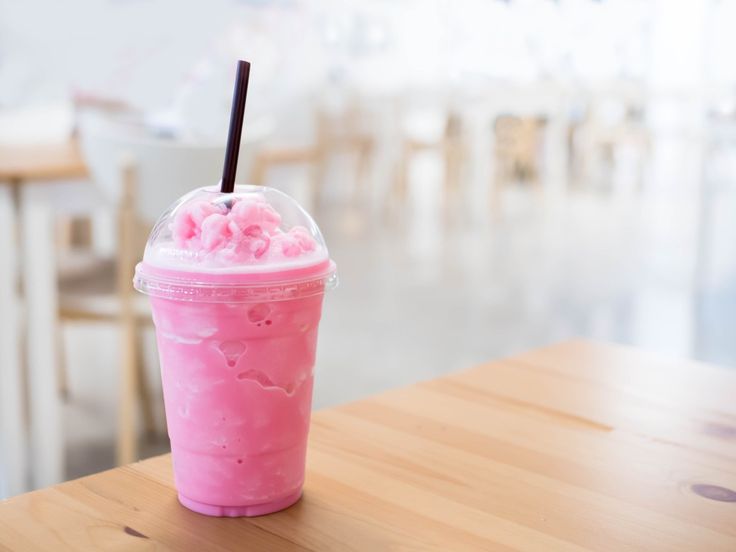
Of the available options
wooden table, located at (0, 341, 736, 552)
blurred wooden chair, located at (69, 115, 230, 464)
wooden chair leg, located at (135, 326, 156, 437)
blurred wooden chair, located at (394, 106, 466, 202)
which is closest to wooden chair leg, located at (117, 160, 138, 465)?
blurred wooden chair, located at (69, 115, 230, 464)

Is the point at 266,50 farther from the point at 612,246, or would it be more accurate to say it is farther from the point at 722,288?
the point at 722,288

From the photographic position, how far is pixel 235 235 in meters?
0.56

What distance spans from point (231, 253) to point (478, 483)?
226 mm

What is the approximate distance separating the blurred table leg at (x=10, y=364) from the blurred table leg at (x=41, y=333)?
0.03 metres

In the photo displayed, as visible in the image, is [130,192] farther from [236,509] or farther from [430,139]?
[430,139]

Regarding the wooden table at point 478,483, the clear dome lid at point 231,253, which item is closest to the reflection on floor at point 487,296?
the wooden table at point 478,483

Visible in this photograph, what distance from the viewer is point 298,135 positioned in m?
6.61

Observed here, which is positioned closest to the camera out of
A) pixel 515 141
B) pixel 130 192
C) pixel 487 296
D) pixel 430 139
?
pixel 130 192

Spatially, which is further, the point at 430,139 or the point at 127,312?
the point at 430,139

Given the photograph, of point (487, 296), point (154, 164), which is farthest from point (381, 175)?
point (154, 164)

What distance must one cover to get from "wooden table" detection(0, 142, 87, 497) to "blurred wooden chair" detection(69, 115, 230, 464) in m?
0.10

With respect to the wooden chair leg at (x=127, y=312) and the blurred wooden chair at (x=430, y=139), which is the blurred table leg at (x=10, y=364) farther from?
the blurred wooden chair at (x=430, y=139)

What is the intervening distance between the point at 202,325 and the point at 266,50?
6.46m

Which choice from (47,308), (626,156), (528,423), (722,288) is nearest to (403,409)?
(528,423)
